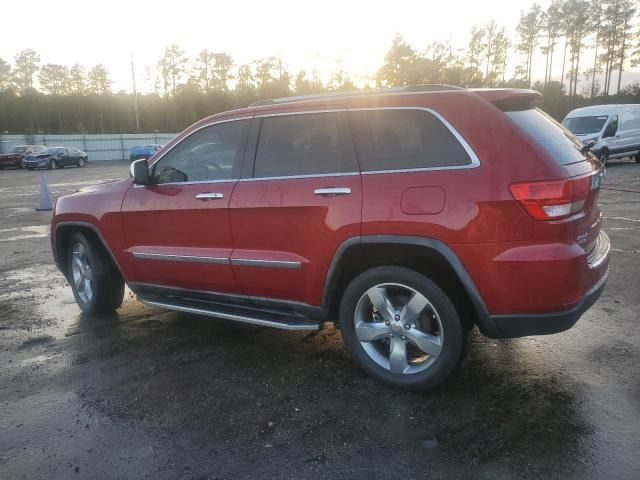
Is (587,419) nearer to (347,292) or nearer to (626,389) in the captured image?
(626,389)

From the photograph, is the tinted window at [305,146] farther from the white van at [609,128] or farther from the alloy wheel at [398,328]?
the white van at [609,128]

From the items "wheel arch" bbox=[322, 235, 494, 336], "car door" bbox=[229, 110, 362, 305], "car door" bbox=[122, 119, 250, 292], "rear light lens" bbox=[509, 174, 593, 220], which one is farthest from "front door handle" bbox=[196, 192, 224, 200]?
"rear light lens" bbox=[509, 174, 593, 220]

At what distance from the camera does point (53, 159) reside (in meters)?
33.0

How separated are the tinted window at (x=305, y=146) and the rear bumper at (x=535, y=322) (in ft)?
4.15

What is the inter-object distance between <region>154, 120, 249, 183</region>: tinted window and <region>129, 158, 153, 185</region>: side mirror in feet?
0.30

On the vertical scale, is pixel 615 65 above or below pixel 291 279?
above

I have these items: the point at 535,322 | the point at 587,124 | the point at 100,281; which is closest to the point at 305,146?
the point at 535,322

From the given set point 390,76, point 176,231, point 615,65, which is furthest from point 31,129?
point 615,65

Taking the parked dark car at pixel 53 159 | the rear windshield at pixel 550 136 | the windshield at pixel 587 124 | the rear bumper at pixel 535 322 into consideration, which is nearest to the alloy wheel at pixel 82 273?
the rear bumper at pixel 535 322

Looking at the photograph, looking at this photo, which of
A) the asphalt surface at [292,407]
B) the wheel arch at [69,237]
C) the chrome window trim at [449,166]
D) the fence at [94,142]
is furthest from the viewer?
the fence at [94,142]

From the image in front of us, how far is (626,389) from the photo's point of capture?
130 inches

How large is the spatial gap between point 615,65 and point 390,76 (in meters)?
26.1

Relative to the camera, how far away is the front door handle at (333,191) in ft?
11.0

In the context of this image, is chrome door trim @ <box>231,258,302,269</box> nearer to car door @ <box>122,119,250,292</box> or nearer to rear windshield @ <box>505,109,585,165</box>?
car door @ <box>122,119,250,292</box>
